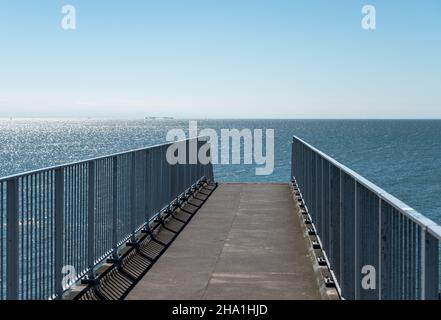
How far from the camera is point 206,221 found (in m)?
11.9

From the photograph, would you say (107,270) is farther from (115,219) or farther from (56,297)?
(56,297)

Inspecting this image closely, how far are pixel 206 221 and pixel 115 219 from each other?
375 cm

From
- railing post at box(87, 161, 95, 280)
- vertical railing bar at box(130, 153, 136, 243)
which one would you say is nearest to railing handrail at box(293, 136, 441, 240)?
railing post at box(87, 161, 95, 280)

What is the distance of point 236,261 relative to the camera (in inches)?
336

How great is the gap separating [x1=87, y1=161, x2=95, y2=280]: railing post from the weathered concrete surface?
0.58 meters

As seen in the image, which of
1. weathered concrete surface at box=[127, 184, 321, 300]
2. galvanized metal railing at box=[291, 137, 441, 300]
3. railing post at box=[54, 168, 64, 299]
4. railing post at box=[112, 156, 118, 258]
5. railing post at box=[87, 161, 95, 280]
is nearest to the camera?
galvanized metal railing at box=[291, 137, 441, 300]

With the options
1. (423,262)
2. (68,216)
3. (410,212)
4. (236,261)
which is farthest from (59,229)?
(423,262)

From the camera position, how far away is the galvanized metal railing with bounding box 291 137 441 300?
3405 millimetres

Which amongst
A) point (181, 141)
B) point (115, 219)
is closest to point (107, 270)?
point (115, 219)

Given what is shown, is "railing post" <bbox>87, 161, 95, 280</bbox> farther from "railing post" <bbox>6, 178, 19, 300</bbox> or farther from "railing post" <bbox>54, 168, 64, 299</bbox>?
"railing post" <bbox>6, 178, 19, 300</bbox>

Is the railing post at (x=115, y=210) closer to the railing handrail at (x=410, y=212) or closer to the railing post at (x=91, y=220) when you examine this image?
the railing post at (x=91, y=220)

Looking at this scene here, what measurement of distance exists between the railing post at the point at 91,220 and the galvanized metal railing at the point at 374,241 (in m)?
2.68

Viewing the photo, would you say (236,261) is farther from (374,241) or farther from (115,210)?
(374,241)

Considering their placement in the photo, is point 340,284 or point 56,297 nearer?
point 56,297
